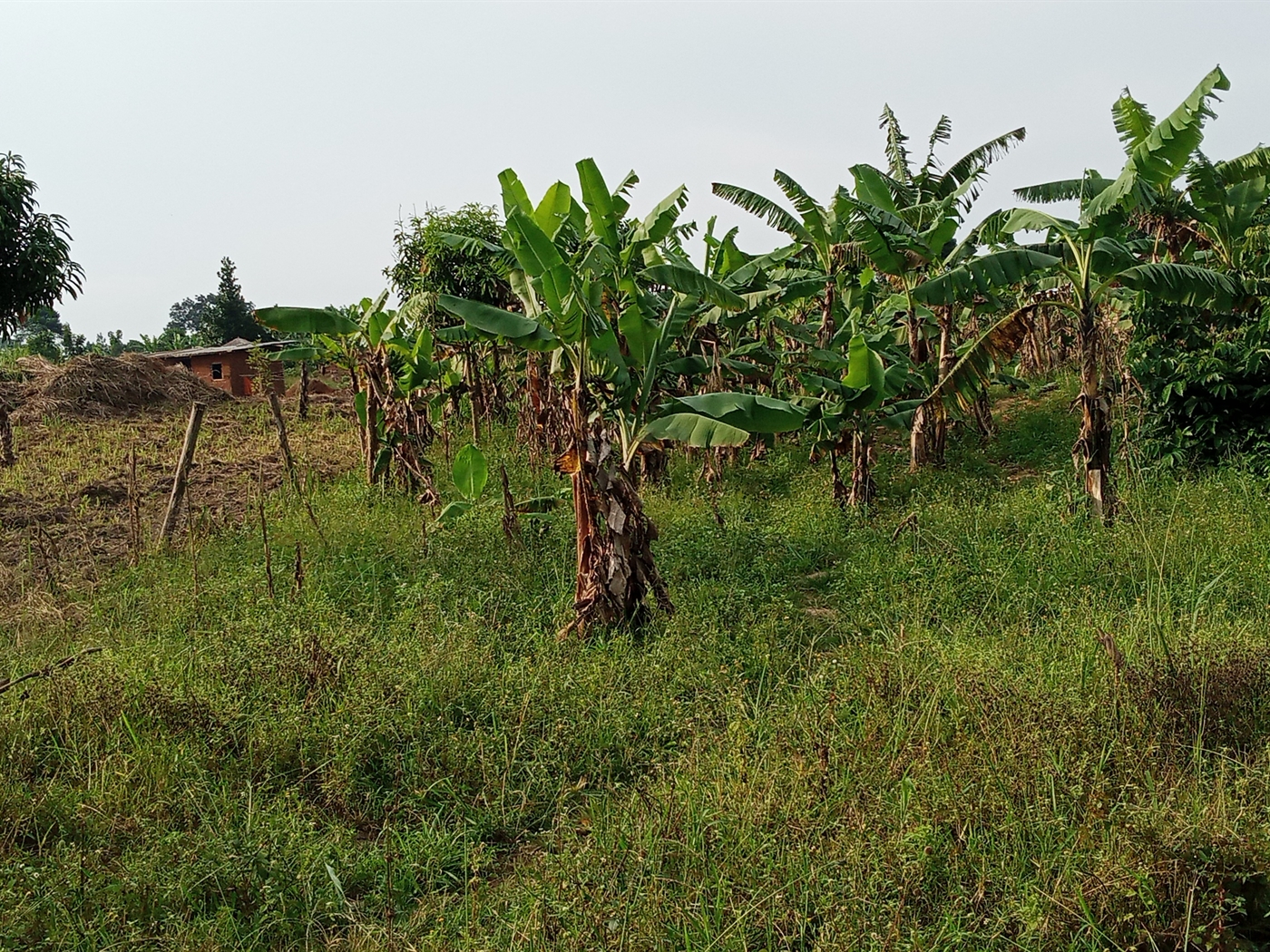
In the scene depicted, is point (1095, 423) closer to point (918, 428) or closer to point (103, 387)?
point (918, 428)

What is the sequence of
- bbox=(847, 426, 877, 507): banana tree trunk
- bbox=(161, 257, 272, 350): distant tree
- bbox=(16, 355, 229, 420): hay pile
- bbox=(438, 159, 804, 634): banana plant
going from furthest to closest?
bbox=(161, 257, 272, 350): distant tree, bbox=(16, 355, 229, 420): hay pile, bbox=(847, 426, 877, 507): banana tree trunk, bbox=(438, 159, 804, 634): banana plant

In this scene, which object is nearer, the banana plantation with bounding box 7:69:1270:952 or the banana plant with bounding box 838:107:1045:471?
the banana plantation with bounding box 7:69:1270:952

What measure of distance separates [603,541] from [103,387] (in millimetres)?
15797

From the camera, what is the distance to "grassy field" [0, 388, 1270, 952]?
3307 mm

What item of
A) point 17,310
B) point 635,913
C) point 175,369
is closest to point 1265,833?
point 635,913

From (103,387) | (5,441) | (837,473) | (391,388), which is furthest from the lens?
(103,387)

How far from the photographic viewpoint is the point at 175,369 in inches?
860

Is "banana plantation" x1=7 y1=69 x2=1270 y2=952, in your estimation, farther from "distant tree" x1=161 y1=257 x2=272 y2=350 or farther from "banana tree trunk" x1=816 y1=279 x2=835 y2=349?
"distant tree" x1=161 y1=257 x2=272 y2=350

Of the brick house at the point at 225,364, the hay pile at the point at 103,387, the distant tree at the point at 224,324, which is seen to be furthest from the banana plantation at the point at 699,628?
the distant tree at the point at 224,324

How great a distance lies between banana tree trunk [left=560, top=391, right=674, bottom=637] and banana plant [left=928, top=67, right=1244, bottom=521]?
3.95 m

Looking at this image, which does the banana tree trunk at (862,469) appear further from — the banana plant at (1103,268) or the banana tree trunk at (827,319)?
the banana tree trunk at (827,319)

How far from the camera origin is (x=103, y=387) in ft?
60.4

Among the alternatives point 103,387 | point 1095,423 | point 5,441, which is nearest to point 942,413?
point 1095,423

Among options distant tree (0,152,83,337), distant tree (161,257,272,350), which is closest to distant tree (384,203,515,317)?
distant tree (0,152,83,337)
